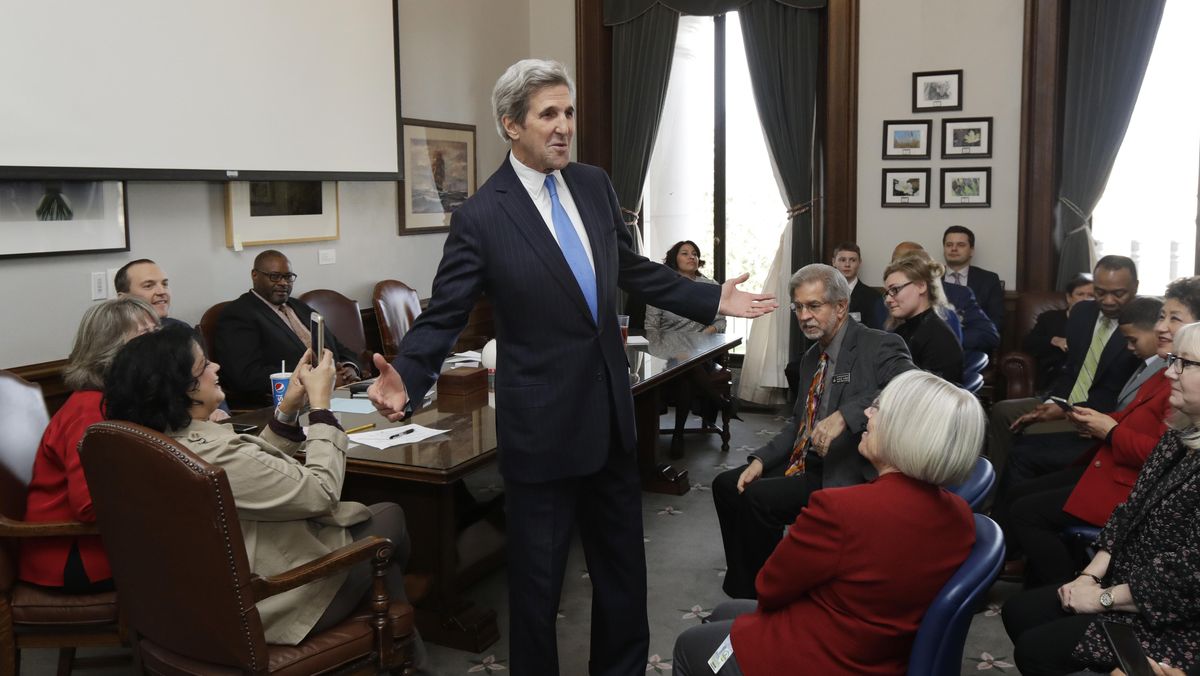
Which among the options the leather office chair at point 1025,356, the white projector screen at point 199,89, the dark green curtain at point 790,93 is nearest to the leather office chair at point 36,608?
the white projector screen at point 199,89

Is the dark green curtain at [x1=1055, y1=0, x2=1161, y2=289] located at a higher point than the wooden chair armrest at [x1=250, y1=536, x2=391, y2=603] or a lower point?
higher

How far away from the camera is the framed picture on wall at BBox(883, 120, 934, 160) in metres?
6.46

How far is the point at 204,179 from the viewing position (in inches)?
179

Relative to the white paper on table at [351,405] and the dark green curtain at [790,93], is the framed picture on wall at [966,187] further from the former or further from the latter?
the white paper on table at [351,405]

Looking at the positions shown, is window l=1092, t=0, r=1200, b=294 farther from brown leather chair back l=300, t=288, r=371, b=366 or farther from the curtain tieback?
brown leather chair back l=300, t=288, r=371, b=366

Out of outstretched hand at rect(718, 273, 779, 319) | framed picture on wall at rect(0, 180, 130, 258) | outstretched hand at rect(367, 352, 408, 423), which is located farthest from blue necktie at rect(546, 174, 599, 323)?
framed picture on wall at rect(0, 180, 130, 258)

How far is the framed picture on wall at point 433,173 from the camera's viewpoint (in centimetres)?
641

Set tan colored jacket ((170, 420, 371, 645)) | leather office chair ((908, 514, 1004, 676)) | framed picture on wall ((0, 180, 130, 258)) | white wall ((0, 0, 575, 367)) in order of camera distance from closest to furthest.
Result: leather office chair ((908, 514, 1004, 676)), tan colored jacket ((170, 420, 371, 645)), framed picture on wall ((0, 180, 130, 258)), white wall ((0, 0, 575, 367))

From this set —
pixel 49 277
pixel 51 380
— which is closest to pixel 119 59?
pixel 49 277

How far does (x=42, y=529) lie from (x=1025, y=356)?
180 inches

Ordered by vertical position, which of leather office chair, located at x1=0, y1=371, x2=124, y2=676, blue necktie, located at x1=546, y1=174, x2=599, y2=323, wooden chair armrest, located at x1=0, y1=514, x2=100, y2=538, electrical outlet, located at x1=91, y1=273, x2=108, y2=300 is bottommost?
leather office chair, located at x1=0, y1=371, x2=124, y2=676

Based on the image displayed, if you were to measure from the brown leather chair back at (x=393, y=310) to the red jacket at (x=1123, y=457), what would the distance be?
3.77m

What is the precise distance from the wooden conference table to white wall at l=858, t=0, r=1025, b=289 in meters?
3.83

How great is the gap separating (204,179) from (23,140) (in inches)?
33.7
